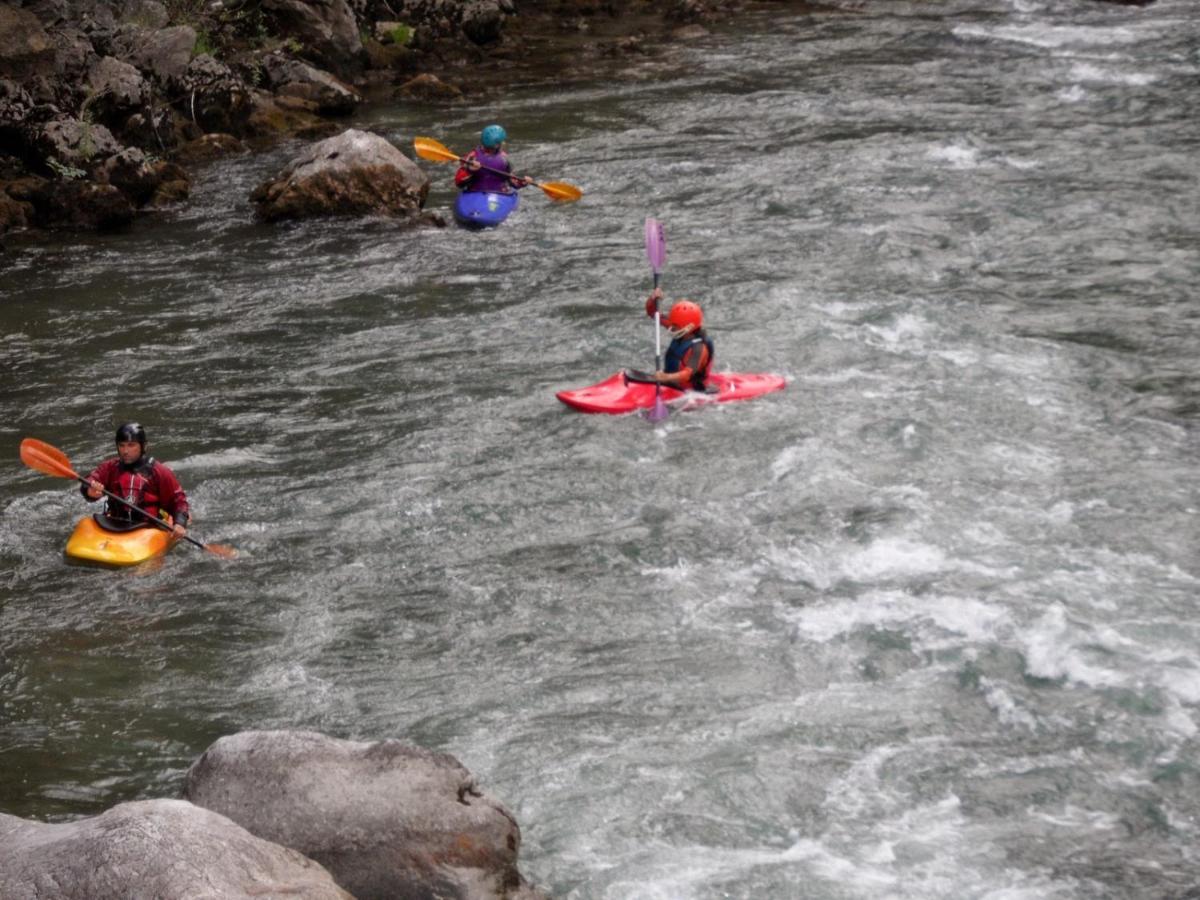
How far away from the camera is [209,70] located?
17.3m

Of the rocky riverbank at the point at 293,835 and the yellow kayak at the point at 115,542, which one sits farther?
the yellow kayak at the point at 115,542

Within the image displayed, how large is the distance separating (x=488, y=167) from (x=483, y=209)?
43 centimetres

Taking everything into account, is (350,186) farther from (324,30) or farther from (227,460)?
(324,30)

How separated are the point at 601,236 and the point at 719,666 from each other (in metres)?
7.05

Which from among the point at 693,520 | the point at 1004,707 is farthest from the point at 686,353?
the point at 1004,707

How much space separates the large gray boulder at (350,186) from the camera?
46.1 ft

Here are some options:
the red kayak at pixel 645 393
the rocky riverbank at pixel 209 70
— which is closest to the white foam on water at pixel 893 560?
the red kayak at pixel 645 393

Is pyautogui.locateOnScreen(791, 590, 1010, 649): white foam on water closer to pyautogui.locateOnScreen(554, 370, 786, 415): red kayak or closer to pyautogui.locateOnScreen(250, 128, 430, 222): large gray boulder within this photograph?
pyautogui.locateOnScreen(554, 370, 786, 415): red kayak

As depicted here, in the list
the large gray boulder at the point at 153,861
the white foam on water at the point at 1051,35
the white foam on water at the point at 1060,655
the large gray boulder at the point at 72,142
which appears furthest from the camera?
the white foam on water at the point at 1051,35

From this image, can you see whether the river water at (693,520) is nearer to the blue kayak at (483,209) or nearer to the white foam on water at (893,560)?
the white foam on water at (893,560)

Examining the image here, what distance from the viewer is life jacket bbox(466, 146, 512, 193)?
13.9 m

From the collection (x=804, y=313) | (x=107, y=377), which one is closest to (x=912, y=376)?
(x=804, y=313)

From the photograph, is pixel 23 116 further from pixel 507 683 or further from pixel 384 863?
pixel 384 863

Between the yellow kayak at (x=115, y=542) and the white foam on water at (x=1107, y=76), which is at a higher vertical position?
the white foam on water at (x=1107, y=76)
